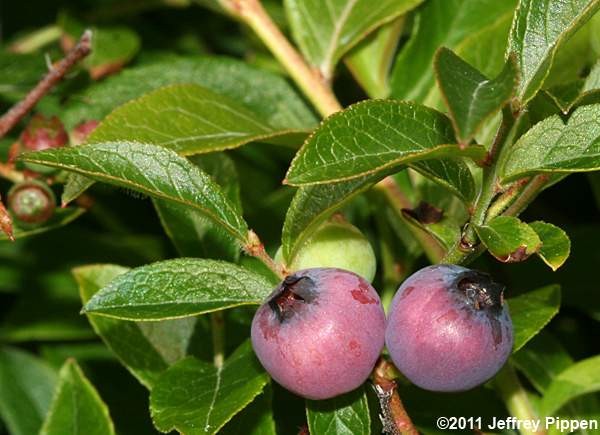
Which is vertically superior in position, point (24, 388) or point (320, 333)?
point (320, 333)

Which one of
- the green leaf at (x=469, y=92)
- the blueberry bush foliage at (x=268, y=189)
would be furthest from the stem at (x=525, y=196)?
the green leaf at (x=469, y=92)

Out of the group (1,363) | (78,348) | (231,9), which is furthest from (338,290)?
(1,363)

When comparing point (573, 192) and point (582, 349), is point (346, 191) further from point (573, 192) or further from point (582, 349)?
point (573, 192)

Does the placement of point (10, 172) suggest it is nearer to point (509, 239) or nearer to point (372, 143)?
point (372, 143)

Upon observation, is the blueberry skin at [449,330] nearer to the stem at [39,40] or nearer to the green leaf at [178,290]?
the green leaf at [178,290]

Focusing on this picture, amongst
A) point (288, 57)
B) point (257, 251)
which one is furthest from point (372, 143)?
point (288, 57)

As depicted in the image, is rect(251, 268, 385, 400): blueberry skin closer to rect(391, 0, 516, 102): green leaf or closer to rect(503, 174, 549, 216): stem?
rect(503, 174, 549, 216): stem
